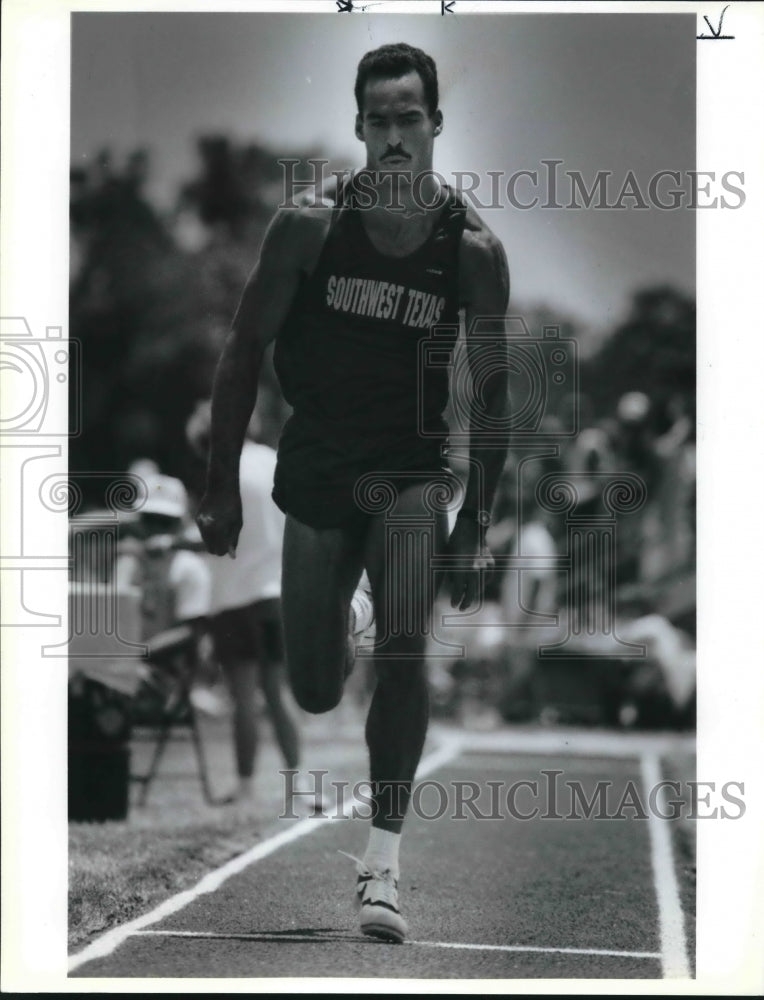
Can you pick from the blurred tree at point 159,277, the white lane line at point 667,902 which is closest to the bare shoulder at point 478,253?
the blurred tree at point 159,277

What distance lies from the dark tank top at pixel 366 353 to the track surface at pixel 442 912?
121 cm

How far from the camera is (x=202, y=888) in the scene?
654 cm

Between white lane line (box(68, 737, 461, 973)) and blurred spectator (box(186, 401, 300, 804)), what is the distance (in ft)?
2.52

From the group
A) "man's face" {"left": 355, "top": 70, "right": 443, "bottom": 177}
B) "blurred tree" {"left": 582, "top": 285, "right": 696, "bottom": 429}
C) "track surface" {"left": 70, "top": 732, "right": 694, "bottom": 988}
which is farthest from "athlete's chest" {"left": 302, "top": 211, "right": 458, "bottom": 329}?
"track surface" {"left": 70, "top": 732, "right": 694, "bottom": 988}

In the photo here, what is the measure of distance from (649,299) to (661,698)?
6.26m

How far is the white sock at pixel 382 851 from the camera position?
20.0 ft

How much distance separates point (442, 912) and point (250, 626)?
2.94 m

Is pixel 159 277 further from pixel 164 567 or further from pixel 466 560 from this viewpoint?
pixel 164 567

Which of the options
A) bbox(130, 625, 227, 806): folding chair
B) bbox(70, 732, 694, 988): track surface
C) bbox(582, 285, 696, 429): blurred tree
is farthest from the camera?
bbox(130, 625, 227, 806): folding chair

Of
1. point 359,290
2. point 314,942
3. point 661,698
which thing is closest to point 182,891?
point 314,942

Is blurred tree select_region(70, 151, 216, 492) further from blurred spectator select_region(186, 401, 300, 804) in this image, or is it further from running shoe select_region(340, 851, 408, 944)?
running shoe select_region(340, 851, 408, 944)

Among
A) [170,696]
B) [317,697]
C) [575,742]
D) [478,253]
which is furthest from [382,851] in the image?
[575,742]

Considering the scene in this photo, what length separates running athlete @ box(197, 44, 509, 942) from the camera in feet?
20.0

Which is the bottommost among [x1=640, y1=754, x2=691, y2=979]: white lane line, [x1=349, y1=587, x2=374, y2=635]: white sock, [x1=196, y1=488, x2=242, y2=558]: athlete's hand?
[x1=640, y1=754, x2=691, y2=979]: white lane line
